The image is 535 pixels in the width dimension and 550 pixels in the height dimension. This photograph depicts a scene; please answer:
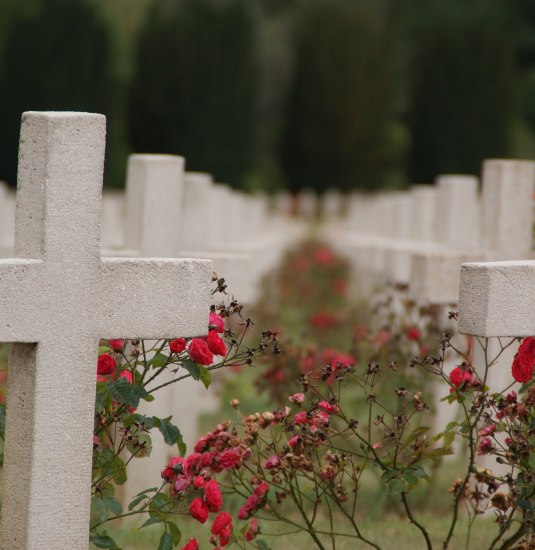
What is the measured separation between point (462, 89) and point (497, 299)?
33632 millimetres

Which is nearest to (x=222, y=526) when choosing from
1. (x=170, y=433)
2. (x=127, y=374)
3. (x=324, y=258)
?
(x=170, y=433)

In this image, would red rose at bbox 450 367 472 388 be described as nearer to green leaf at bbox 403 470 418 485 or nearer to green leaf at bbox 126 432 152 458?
green leaf at bbox 403 470 418 485

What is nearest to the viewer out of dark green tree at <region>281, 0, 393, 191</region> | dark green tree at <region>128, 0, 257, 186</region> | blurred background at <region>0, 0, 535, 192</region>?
blurred background at <region>0, 0, 535, 192</region>

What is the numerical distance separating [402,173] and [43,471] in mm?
36459

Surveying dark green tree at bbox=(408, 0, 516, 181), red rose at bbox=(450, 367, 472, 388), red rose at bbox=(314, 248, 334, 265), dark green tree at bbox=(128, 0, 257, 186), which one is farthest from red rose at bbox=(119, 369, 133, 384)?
dark green tree at bbox=(408, 0, 516, 181)

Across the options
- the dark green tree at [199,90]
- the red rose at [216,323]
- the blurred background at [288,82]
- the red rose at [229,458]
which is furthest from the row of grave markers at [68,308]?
the dark green tree at [199,90]

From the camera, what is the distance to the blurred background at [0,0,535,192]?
25.9 m

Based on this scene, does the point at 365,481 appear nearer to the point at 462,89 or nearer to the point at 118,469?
the point at 118,469

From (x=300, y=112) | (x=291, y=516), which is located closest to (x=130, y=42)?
(x=300, y=112)

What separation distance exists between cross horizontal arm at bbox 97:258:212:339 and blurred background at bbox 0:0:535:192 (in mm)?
21348

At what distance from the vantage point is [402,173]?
38781 mm

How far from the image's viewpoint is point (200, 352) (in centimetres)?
296

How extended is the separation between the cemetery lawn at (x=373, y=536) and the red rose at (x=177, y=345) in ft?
3.03

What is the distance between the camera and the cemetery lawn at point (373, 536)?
3.89m
